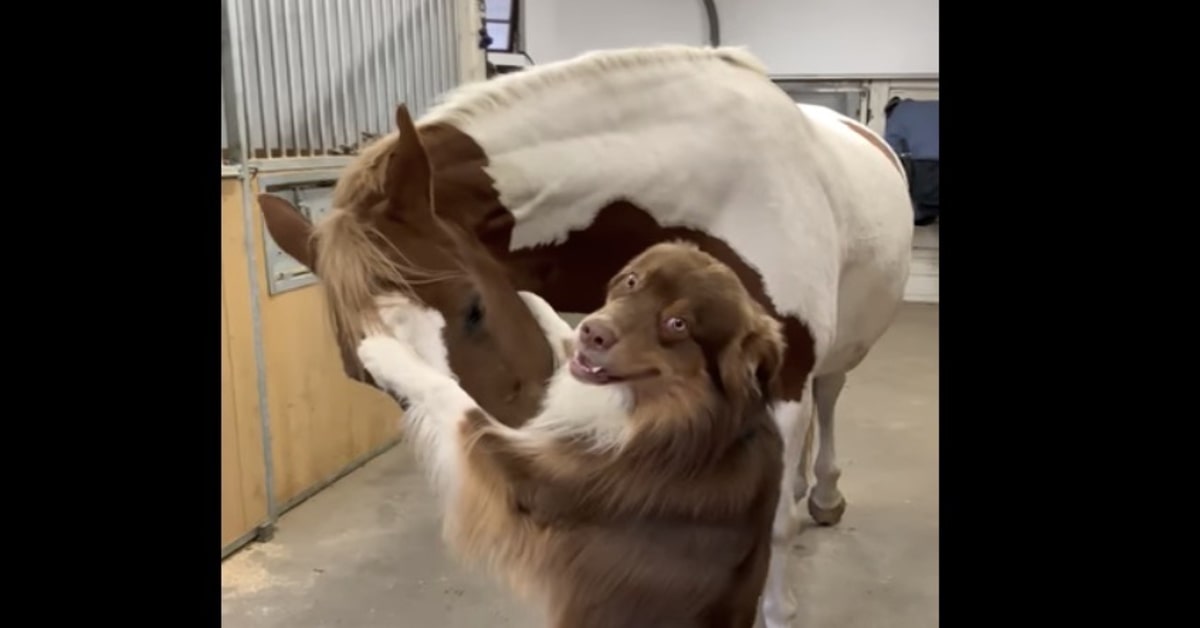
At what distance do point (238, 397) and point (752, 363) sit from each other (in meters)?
1.44

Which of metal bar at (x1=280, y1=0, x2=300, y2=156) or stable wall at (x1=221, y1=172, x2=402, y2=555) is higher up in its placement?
metal bar at (x1=280, y1=0, x2=300, y2=156)

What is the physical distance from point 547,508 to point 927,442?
1.18 metres

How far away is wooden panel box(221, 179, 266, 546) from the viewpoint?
170 centimetres

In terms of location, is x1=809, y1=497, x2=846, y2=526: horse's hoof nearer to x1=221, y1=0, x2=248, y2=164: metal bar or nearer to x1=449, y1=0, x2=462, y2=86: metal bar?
x1=449, y1=0, x2=462, y2=86: metal bar

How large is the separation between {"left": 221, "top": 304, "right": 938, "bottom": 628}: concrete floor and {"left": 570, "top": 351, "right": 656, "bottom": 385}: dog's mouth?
795 mm

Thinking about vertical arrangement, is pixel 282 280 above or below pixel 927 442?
above

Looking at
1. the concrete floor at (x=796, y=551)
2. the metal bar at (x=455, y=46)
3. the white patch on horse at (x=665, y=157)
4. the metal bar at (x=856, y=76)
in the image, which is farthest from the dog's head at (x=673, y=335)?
the metal bar at (x=455, y=46)

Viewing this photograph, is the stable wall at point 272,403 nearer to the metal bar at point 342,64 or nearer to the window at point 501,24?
the metal bar at point 342,64

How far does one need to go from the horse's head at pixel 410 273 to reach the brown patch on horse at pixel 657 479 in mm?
78

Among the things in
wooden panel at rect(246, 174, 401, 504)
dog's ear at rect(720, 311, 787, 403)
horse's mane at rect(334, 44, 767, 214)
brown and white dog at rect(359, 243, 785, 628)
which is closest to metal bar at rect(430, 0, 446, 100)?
wooden panel at rect(246, 174, 401, 504)

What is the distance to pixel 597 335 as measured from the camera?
1.85 feet
